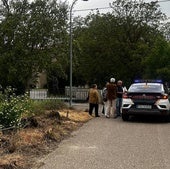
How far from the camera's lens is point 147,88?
1909cm

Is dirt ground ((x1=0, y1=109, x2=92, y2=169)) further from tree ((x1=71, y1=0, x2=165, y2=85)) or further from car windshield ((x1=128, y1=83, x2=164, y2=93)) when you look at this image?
tree ((x1=71, y1=0, x2=165, y2=85))

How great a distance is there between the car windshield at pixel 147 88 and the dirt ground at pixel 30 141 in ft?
11.3

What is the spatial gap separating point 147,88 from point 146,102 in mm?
814

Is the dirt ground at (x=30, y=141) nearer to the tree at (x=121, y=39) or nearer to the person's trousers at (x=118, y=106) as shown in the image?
the person's trousers at (x=118, y=106)

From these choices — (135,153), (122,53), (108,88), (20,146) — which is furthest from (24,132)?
(122,53)

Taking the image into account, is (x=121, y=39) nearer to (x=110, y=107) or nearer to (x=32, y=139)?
(x=110, y=107)

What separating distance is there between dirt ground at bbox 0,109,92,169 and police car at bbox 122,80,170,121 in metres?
2.80

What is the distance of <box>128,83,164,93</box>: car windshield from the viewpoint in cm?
1888

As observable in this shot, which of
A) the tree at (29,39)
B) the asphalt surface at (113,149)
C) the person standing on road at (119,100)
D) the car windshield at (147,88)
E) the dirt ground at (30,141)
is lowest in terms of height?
the asphalt surface at (113,149)

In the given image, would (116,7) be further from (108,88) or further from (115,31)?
(108,88)

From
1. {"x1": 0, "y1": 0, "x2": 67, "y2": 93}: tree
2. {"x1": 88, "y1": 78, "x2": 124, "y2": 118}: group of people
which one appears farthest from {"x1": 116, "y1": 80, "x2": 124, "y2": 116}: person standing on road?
{"x1": 0, "y1": 0, "x2": 67, "y2": 93}: tree

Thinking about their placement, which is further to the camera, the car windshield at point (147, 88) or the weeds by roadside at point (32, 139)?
the car windshield at point (147, 88)

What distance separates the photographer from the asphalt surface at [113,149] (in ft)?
30.9

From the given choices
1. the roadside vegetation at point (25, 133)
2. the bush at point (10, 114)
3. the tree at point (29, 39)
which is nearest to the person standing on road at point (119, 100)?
the roadside vegetation at point (25, 133)
